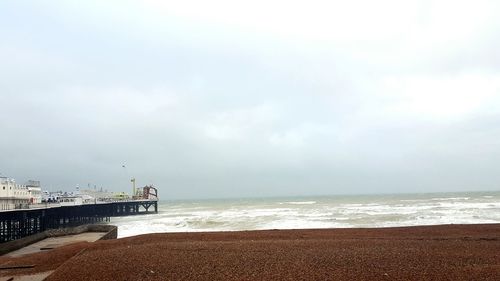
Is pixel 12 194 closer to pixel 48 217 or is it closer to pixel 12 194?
pixel 12 194

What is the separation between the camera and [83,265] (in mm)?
13258

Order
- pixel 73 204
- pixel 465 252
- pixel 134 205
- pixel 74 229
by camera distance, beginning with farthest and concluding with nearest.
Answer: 1. pixel 134 205
2. pixel 73 204
3. pixel 74 229
4. pixel 465 252

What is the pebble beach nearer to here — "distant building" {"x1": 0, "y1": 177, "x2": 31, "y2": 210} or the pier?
the pier

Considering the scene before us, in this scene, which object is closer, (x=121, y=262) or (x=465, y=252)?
(x=121, y=262)

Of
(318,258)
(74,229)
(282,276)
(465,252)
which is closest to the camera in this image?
(282,276)

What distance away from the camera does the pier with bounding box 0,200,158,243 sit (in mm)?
36000

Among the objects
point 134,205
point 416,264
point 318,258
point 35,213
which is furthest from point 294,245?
point 134,205

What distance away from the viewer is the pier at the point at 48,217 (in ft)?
118

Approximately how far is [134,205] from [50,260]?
218 feet

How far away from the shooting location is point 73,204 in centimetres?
5331

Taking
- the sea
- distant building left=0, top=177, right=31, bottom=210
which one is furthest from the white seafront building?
the sea

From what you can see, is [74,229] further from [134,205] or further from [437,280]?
[134,205]

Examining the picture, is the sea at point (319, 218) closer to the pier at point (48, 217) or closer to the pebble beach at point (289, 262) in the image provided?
the pier at point (48, 217)

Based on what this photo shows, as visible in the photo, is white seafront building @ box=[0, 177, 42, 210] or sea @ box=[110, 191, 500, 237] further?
white seafront building @ box=[0, 177, 42, 210]
